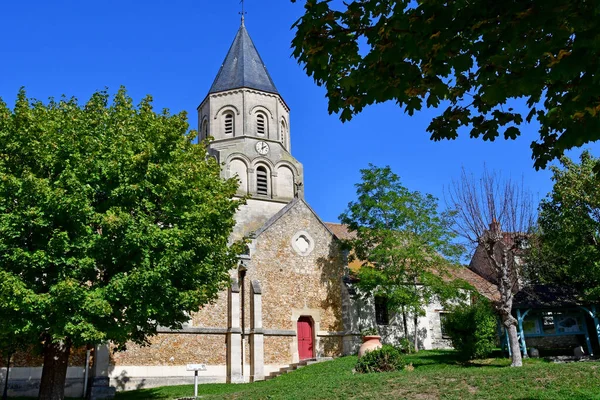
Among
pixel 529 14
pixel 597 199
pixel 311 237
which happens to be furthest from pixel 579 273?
pixel 529 14

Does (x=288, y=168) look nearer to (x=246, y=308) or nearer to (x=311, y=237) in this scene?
(x=311, y=237)

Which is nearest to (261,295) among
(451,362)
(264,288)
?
(264,288)

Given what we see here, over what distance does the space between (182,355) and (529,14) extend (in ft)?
66.7

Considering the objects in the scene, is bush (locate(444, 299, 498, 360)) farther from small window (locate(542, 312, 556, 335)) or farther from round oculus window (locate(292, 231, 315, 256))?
round oculus window (locate(292, 231, 315, 256))

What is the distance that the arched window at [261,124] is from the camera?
31.4 metres

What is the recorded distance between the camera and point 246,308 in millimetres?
23422

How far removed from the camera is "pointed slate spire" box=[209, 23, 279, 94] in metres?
32.3

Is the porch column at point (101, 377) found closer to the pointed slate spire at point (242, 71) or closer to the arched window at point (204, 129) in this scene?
the arched window at point (204, 129)

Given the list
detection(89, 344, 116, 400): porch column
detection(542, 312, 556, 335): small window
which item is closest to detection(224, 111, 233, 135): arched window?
detection(89, 344, 116, 400): porch column

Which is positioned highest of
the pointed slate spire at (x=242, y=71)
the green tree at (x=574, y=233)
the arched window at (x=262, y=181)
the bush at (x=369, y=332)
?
the pointed slate spire at (x=242, y=71)

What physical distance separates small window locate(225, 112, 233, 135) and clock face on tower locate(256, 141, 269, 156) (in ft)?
6.41

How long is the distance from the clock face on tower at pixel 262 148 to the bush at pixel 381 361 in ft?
51.1

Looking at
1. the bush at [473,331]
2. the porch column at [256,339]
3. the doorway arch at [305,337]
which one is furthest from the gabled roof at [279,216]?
the bush at [473,331]

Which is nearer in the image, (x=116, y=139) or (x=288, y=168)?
(x=116, y=139)
